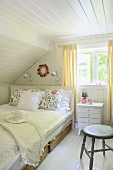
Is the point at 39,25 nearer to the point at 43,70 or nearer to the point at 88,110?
the point at 43,70

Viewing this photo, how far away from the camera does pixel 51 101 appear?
11.1 ft

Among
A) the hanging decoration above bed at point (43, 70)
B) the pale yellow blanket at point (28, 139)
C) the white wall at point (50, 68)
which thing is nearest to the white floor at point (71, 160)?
the pale yellow blanket at point (28, 139)

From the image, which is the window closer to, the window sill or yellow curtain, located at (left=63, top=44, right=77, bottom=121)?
the window sill

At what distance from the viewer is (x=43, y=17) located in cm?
253

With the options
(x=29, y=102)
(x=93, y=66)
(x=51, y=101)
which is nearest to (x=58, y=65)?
(x=93, y=66)

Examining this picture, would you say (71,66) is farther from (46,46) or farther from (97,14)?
(97,14)

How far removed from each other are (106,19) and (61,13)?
0.82m

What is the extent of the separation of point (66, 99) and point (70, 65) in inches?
31.8

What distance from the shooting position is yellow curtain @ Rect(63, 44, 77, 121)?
3807mm

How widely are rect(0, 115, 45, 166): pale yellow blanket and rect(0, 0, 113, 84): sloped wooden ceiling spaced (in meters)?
1.43

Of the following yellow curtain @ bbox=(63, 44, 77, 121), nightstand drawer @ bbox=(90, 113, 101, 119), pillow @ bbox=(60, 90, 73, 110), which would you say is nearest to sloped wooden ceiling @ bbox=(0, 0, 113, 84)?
yellow curtain @ bbox=(63, 44, 77, 121)

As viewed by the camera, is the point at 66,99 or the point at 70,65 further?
the point at 70,65

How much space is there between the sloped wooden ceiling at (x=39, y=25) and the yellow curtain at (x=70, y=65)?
307 mm

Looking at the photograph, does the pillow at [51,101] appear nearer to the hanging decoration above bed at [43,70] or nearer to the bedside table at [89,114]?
the bedside table at [89,114]
